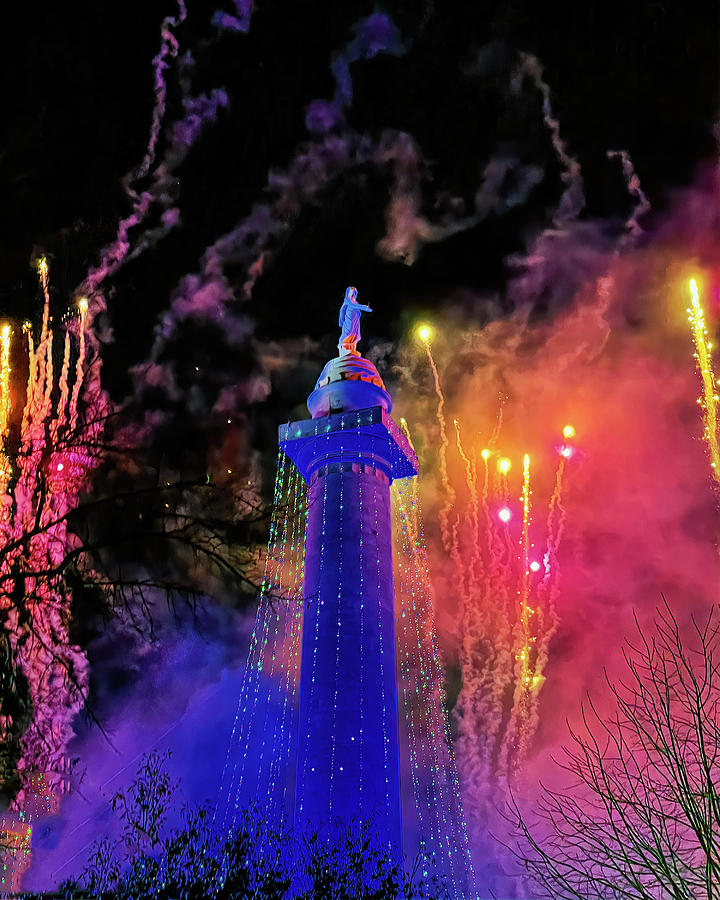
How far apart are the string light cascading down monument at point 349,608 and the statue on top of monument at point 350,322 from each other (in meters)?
0.81

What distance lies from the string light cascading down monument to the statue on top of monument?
2.65ft

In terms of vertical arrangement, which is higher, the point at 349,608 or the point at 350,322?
the point at 350,322

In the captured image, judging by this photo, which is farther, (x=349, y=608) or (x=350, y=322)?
(x=350, y=322)

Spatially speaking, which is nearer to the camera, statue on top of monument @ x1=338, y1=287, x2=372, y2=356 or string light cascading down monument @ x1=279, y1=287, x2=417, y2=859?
string light cascading down monument @ x1=279, y1=287, x2=417, y2=859

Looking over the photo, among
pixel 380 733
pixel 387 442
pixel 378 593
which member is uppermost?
pixel 387 442

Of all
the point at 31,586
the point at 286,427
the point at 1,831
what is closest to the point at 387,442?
the point at 286,427

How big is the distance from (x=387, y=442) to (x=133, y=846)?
69.2 feet

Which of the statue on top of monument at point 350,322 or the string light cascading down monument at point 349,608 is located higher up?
the statue on top of monument at point 350,322

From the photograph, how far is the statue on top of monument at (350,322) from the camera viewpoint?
113 ft

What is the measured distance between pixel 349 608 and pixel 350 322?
47.0 feet

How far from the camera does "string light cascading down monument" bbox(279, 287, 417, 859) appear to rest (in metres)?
23.4

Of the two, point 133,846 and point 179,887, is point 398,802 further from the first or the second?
point 133,846

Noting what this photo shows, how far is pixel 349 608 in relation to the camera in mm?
26281

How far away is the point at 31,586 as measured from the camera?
10906 mm
